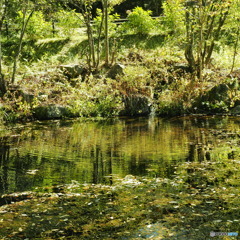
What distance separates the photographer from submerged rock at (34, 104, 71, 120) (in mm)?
17984

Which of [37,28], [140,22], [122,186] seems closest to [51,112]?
[122,186]

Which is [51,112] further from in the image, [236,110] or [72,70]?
[236,110]

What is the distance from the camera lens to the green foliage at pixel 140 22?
27375 millimetres

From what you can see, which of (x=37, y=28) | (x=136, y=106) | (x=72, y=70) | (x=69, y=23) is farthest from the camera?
(x=37, y=28)

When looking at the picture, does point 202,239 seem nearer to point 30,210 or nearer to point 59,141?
point 30,210

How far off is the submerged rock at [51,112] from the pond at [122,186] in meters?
5.47

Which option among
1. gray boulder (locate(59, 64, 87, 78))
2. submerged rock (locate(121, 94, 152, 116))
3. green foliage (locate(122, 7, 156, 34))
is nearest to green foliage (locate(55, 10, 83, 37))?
gray boulder (locate(59, 64, 87, 78))

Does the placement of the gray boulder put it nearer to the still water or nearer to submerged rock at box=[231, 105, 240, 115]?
the still water

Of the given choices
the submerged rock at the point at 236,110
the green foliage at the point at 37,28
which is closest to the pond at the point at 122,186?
the submerged rock at the point at 236,110

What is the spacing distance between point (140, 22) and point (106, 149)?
19473 millimetres

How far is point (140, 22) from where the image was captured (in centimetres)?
2750

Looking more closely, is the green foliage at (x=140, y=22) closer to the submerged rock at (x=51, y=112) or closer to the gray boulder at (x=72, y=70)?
the gray boulder at (x=72, y=70)

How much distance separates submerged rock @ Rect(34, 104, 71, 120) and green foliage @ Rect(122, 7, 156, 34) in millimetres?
12243

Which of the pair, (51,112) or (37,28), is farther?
(37,28)
